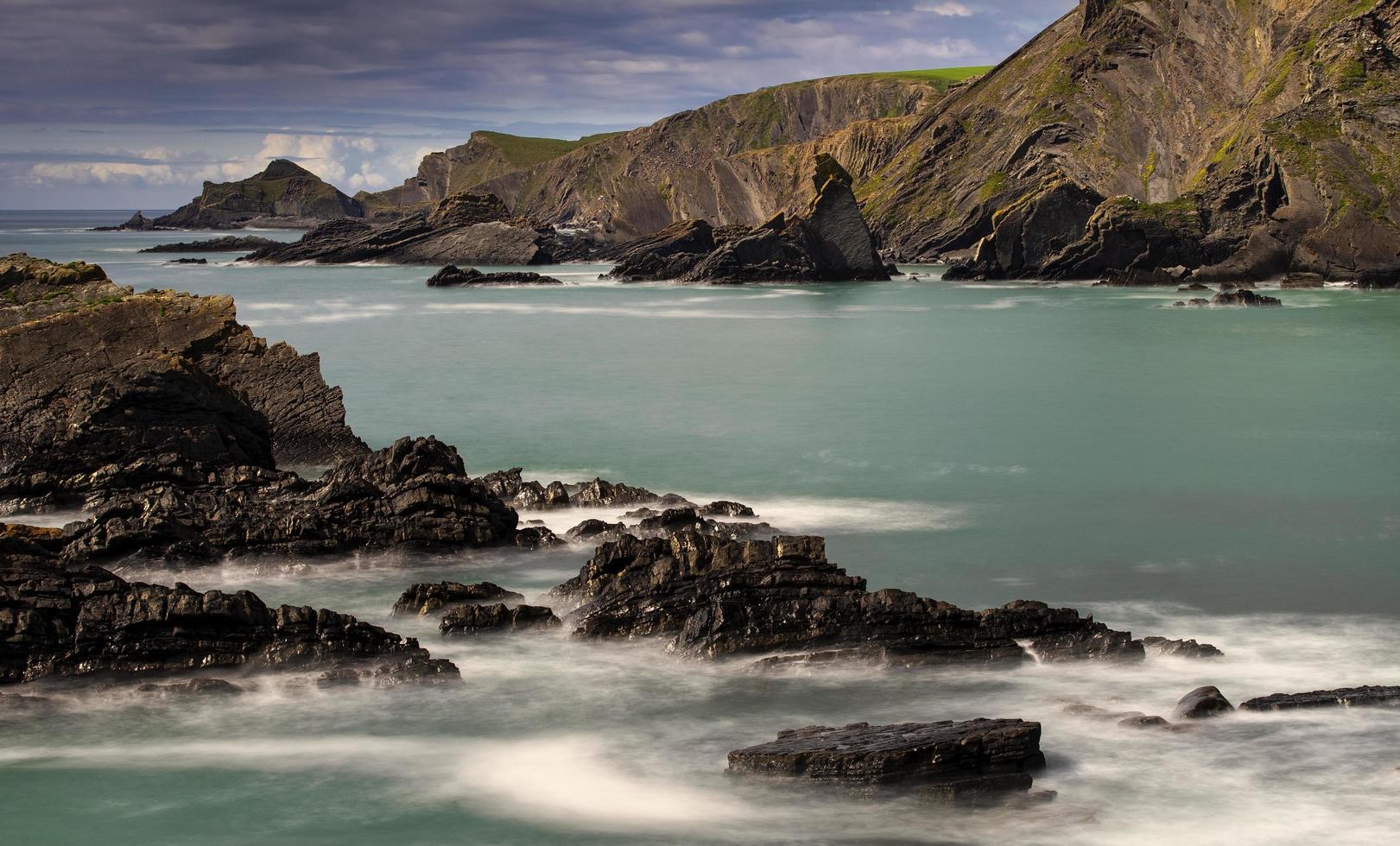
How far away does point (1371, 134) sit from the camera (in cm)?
8800

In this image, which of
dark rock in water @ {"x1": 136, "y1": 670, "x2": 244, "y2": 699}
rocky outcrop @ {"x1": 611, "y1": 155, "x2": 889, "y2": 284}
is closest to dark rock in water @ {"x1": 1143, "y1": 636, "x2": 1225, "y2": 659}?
dark rock in water @ {"x1": 136, "y1": 670, "x2": 244, "y2": 699}

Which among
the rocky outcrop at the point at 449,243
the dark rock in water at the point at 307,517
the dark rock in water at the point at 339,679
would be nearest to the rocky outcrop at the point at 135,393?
the dark rock in water at the point at 307,517

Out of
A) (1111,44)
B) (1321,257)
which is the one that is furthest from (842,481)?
(1111,44)

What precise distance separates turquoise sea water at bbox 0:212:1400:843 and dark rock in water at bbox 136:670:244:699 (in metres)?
0.25

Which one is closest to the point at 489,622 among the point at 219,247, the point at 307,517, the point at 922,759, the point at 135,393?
the point at 307,517

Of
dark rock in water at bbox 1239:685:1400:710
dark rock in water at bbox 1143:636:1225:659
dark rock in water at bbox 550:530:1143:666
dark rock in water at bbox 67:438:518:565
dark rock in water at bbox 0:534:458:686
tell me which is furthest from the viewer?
dark rock in water at bbox 67:438:518:565

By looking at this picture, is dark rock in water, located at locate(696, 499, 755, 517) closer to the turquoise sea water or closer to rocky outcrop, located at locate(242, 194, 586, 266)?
the turquoise sea water

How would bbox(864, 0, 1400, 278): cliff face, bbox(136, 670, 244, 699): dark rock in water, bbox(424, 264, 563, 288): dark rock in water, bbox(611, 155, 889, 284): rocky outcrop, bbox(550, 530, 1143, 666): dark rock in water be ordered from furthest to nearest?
bbox(424, 264, 563, 288): dark rock in water
bbox(611, 155, 889, 284): rocky outcrop
bbox(864, 0, 1400, 278): cliff face
bbox(550, 530, 1143, 666): dark rock in water
bbox(136, 670, 244, 699): dark rock in water

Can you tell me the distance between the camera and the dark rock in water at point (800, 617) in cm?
1614

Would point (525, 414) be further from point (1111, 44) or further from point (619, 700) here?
point (1111, 44)

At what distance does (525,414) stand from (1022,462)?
14.2m

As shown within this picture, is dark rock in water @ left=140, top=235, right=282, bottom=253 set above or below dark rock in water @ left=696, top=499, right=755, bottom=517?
above

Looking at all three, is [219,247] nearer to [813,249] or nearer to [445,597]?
[813,249]

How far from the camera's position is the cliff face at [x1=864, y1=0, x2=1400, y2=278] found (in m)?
86.8
